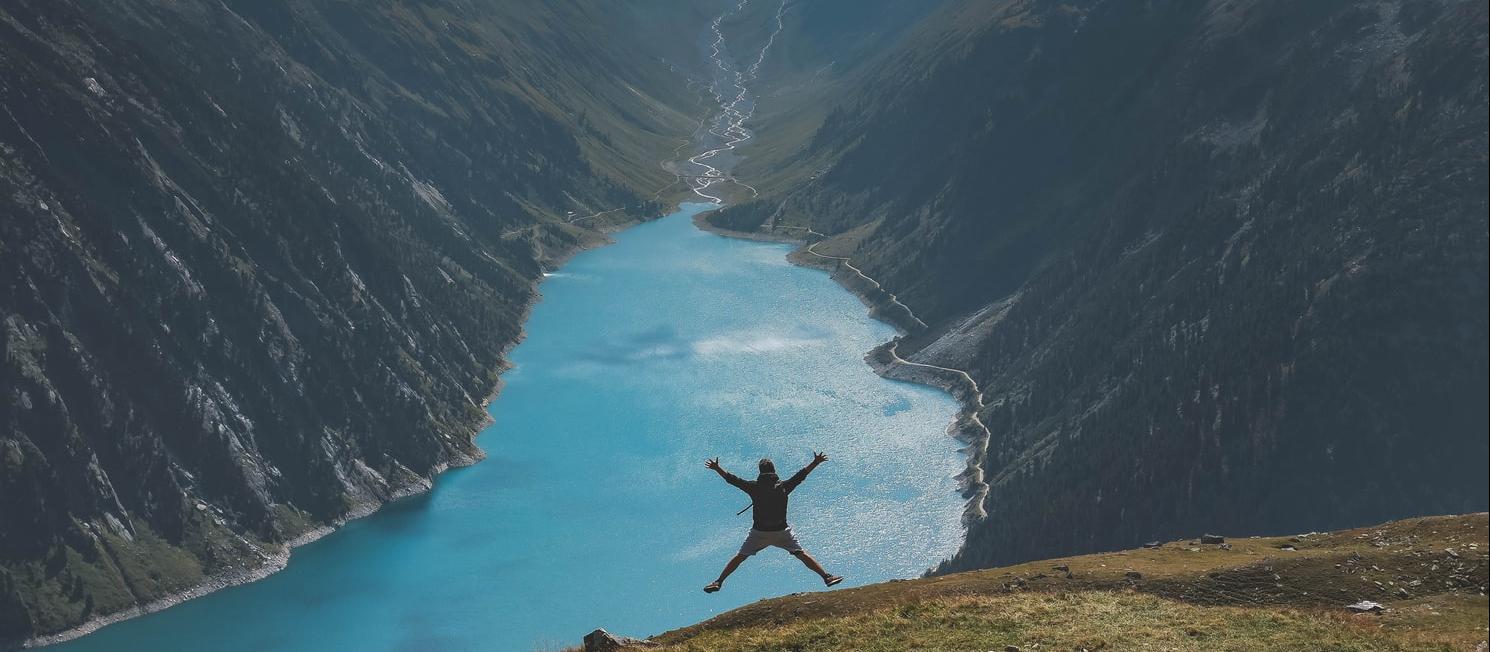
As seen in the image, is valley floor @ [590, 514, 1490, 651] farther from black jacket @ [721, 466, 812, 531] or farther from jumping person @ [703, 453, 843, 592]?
black jacket @ [721, 466, 812, 531]

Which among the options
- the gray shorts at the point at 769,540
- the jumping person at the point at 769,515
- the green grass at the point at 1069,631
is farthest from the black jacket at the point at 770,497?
the green grass at the point at 1069,631

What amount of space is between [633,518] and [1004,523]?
46.5m

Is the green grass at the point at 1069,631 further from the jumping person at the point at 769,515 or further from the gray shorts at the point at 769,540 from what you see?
the gray shorts at the point at 769,540

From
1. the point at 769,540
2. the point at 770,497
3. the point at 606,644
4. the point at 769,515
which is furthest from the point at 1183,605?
the point at 606,644

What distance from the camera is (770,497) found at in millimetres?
43688

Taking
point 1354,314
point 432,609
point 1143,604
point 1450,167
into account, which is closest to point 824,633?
point 1143,604

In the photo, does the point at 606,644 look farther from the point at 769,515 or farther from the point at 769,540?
the point at 769,515

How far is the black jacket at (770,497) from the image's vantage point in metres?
43.4

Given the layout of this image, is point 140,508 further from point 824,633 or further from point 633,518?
point 824,633

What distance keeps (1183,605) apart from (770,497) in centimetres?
1744

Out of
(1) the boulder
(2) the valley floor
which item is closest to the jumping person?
(2) the valley floor

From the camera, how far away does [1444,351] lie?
168 m

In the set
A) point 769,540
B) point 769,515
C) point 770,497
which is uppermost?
point 770,497

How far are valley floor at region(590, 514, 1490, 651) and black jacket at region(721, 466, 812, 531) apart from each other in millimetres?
3953
